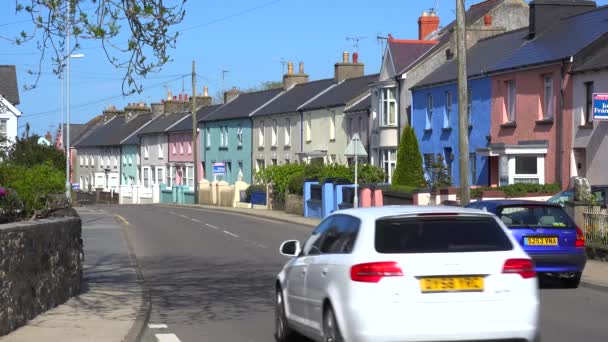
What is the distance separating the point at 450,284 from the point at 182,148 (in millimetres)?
75311

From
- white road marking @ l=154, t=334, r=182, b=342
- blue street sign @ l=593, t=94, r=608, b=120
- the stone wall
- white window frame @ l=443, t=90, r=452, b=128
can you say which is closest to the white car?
white road marking @ l=154, t=334, r=182, b=342

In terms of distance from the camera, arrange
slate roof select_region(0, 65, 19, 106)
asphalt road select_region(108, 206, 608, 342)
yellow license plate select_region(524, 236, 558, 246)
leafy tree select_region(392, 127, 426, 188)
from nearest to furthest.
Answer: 1. asphalt road select_region(108, 206, 608, 342)
2. yellow license plate select_region(524, 236, 558, 246)
3. leafy tree select_region(392, 127, 426, 188)
4. slate roof select_region(0, 65, 19, 106)

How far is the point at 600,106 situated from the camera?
877 inches

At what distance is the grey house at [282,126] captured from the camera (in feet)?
208

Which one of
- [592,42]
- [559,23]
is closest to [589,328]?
[592,42]

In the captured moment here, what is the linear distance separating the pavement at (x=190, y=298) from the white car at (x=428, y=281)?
2.78 m

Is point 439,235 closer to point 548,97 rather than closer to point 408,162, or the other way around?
point 548,97

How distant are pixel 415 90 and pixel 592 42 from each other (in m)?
14.5

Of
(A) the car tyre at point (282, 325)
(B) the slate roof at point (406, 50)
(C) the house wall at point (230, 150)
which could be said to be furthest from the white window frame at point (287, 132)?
(A) the car tyre at point (282, 325)

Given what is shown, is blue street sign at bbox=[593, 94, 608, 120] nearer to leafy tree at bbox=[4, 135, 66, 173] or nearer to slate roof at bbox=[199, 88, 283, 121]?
leafy tree at bbox=[4, 135, 66, 173]

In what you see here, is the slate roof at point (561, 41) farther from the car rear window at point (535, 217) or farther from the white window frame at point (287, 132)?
the white window frame at point (287, 132)

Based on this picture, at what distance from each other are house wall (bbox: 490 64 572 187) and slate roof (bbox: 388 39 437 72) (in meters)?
10.5

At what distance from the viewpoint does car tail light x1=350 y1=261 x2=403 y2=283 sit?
8555mm

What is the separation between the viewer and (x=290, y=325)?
426 inches
